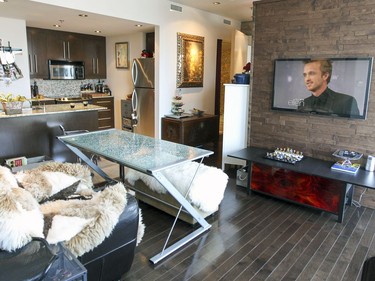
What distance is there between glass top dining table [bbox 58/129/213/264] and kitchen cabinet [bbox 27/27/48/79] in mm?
3636

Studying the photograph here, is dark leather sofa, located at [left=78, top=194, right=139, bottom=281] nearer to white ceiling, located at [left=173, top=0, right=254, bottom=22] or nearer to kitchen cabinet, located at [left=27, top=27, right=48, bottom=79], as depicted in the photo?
white ceiling, located at [left=173, top=0, right=254, bottom=22]

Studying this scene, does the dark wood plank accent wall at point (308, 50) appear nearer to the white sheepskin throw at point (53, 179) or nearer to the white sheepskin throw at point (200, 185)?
the white sheepskin throw at point (200, 185)

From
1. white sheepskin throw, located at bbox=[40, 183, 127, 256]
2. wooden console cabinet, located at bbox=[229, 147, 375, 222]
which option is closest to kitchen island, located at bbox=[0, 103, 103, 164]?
white sheepskin throw, located at bbox=[40, 183, 127, 256]

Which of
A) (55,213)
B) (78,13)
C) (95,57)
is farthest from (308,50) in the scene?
(95,57)

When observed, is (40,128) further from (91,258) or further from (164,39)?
(91,258)

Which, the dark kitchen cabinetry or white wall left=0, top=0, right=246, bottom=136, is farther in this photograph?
the dark kitchen cabinetry

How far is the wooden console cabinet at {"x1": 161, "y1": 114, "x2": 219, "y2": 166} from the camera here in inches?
214

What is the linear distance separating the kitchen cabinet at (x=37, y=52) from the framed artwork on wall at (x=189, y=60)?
292 centimetres

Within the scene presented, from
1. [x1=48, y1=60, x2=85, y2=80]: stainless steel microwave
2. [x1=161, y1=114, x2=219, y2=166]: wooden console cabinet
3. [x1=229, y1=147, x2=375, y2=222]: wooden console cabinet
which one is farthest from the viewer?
[x1=48, y1=60, x2=85, y2=80]: stainless steel microwave

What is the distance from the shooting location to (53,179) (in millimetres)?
2516

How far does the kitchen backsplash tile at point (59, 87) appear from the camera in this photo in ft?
21.6

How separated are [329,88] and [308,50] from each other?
1.86ft

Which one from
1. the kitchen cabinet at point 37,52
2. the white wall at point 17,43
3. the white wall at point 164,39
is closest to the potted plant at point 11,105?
the white wall at point 164,39

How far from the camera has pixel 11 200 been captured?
1.55m
